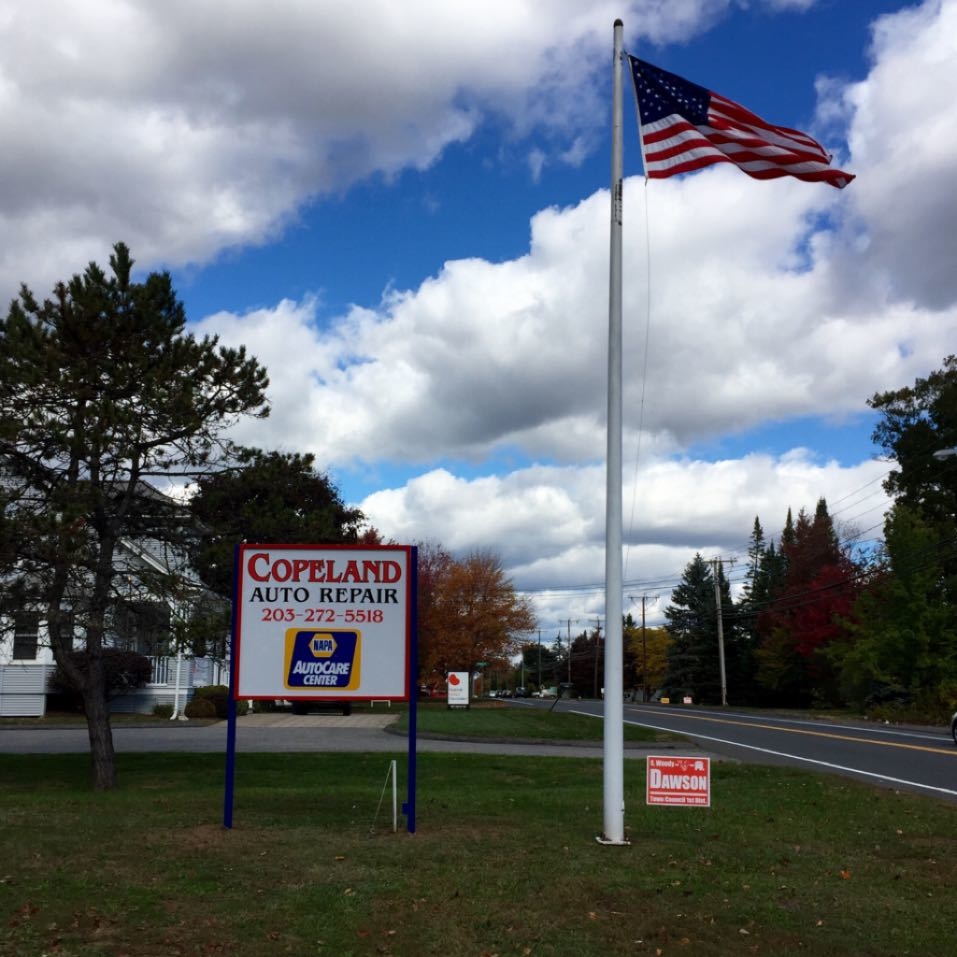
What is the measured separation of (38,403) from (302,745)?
12.7m

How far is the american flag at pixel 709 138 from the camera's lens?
10016 millimetres

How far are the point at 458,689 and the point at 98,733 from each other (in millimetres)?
29096

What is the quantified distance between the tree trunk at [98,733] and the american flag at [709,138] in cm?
1066

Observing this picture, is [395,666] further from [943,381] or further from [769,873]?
[943,381]

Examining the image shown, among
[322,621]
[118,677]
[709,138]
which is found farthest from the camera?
[118,677]

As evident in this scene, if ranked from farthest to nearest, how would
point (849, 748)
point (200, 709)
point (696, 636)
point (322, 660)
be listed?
point (696, 636) < point (200, 709) < point (849, 748) < point (322, 660)

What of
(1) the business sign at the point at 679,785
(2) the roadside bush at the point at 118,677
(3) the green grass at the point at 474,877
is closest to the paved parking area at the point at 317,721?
(2) the roadside bush at the point at 118,677

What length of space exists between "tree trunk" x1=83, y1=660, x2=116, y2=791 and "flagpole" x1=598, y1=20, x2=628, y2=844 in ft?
28.2

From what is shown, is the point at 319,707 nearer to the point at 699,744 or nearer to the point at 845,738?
the point at 699,744

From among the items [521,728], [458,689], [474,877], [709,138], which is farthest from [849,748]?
[458,689]

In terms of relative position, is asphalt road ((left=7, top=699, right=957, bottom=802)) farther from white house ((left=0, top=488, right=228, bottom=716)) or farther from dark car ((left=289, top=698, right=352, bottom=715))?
white house ((left=0, top=488, right=228, bottom=716))

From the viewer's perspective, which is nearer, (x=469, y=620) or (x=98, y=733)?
(x=98, y=733)

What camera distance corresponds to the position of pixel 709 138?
10.1 metres

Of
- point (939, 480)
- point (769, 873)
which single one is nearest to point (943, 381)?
point (939, 480)
